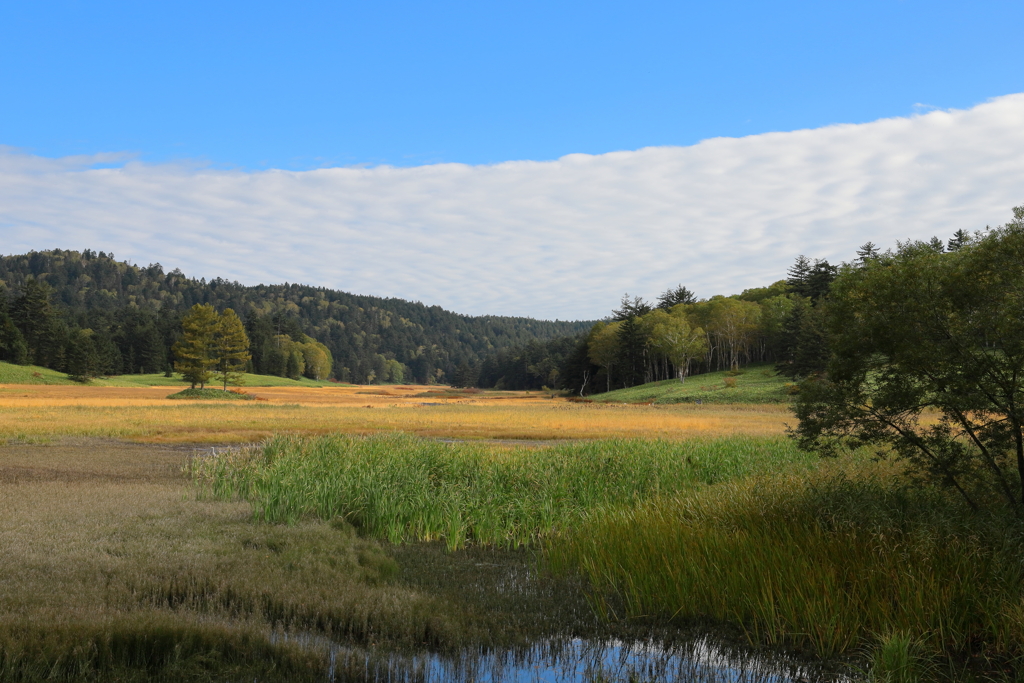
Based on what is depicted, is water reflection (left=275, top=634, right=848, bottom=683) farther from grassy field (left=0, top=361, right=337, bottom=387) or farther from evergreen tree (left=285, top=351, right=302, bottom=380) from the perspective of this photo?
evergreen tree (left=285, top=351, right=302, bottom=380)

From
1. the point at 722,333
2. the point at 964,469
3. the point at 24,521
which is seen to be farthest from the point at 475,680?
the point at 722,333

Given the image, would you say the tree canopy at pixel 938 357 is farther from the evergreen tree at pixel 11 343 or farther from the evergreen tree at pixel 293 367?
the evergreen tree at pixel 293 367

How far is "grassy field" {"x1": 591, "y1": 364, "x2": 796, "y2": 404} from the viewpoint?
66375 millimetres

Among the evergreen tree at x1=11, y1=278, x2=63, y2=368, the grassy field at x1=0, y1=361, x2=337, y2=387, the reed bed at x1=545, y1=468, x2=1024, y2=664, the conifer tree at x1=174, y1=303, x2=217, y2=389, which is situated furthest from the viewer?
the evergreen tree at x1=11, y1=278, x2=63, y2=368

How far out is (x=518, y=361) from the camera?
172125mm

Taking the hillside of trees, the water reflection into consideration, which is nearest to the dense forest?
the hillside of trees

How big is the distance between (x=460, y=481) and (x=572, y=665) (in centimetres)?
978

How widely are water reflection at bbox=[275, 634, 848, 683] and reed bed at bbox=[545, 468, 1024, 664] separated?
22.7 inches

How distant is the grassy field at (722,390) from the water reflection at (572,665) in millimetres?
55318

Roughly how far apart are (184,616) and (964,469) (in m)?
10.7

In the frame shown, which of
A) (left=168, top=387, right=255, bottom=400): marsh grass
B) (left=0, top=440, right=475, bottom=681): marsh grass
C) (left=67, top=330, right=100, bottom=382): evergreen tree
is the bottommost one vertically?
(left=168, top=387, right=255, bottom=400): marsh grass

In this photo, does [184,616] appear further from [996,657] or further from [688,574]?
[996,657]

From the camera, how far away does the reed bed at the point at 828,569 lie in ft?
23.2

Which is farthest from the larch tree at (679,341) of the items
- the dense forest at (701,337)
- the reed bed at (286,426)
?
the reed bed at (286,426)
